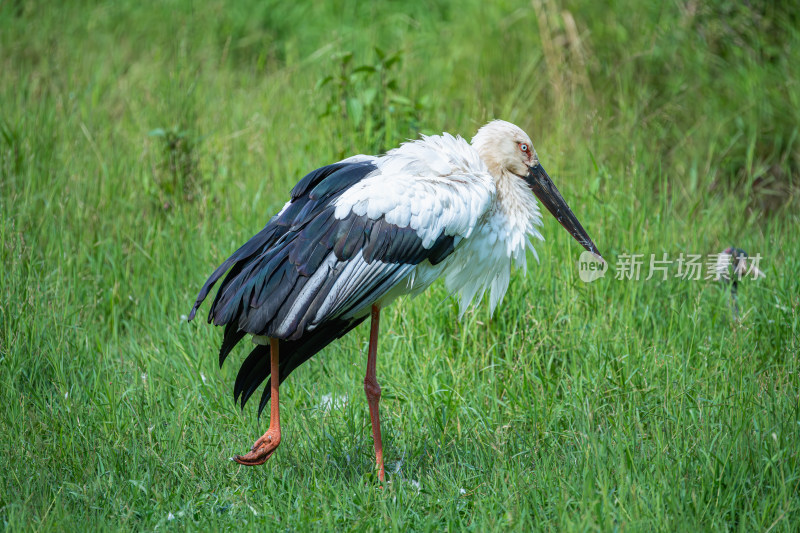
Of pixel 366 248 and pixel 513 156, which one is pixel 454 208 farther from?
pixel 513 156

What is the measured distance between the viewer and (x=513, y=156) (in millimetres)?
3703

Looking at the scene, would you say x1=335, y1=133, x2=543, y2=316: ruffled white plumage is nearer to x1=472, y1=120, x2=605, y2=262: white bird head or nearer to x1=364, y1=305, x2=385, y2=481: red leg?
x1=472, y1=120, x2=605, y2=262: white bird head

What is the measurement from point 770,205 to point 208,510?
14.3 ft

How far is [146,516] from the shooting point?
301cm

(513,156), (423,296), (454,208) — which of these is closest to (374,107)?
(423,296)

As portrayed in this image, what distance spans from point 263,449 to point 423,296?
1381mm

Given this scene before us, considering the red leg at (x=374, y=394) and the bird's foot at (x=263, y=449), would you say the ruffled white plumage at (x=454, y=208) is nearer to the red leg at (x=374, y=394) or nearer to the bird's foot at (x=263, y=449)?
the red leg at (x=374, y=394)

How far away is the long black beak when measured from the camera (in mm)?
3807

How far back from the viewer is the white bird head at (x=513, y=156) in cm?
368

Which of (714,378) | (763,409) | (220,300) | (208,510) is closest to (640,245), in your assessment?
(714,378)

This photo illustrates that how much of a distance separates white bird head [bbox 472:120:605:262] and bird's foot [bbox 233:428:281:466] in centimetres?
142

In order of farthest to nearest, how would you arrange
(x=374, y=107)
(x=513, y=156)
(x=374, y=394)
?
(x=374, y=107)
(x=513, y=156)
(x=374, y=394)

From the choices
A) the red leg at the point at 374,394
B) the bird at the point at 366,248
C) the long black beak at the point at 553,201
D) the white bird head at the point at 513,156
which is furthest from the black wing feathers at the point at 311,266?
the long black beak at the point at 553,201

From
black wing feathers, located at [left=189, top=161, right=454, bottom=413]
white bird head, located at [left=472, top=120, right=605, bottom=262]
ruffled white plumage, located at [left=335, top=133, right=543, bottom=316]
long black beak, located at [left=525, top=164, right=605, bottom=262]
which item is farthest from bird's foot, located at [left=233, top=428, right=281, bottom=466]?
long black beak, located at [left=525, top=164, right=605, bottom=262]
